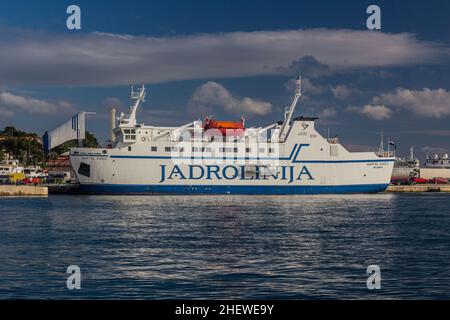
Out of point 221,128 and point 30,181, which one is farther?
point 30,181

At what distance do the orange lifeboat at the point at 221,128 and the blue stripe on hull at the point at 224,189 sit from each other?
7.39m

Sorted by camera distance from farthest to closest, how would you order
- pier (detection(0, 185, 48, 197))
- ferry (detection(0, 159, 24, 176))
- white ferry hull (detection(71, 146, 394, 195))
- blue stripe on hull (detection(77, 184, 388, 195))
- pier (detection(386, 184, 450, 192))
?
ferry (detection(0, 159, 24, 176))
pier (detection(386, 184, 450, 192))
pier (detection(0, 185, 48, 197))
blue stripe on hull (detection(77, 184, 388, 195))
white ferry hull (detection(71, 146, 394, 195))

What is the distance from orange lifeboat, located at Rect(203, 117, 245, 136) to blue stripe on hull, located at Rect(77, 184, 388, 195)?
739cm

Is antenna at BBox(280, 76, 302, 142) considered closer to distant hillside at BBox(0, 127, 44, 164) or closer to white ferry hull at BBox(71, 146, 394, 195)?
white ferry hull at BBox(71, 146, 394, 195)

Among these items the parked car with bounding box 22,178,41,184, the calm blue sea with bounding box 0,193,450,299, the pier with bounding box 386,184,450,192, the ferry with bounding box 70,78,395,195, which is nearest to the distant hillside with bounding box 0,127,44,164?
the parked car with bounding box 22,178,41,184

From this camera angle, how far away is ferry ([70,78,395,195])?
65062mm

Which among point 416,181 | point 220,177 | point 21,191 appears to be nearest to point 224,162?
point 220,177

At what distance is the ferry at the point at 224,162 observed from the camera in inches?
2562

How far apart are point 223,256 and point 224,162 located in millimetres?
46652

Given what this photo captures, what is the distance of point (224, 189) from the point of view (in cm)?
6812

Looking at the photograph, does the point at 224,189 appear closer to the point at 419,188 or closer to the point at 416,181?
the point at 419,188

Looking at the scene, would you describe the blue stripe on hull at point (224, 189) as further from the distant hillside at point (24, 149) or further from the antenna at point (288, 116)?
the distant hillside at point (24, 149)

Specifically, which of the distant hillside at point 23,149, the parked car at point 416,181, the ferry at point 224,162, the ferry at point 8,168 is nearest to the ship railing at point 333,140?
the ferry at point 224,162
